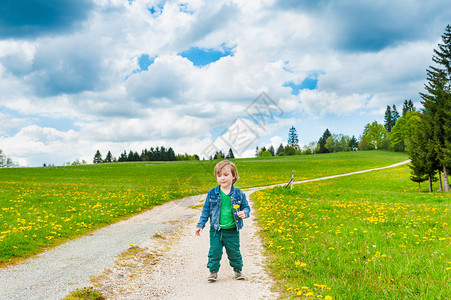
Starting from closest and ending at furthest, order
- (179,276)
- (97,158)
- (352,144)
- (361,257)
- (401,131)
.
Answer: (179,276), (361,257), (401,131), (352,144), (97,158)

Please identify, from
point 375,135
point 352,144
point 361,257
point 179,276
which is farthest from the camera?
point 352,144

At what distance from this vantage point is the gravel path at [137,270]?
5.02 m

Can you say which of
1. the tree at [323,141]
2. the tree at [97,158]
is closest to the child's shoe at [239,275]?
the tree at [323,141]

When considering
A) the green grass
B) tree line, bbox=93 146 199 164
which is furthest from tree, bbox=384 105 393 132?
the green grass

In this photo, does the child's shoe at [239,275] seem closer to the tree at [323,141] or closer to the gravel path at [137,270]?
the gravel path at [137,270]

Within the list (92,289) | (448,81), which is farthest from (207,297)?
(448,81)

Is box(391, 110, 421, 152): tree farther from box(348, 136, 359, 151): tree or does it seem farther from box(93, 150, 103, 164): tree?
box(93, 150, 103, 164): tree

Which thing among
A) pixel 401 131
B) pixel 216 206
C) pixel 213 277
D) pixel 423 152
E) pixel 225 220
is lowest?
pixel 213 277

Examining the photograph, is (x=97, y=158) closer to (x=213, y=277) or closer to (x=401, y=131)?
(x=401, y=131)

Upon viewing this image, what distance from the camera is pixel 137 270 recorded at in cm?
632

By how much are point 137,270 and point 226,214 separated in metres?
2.58

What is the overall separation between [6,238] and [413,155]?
112 feet

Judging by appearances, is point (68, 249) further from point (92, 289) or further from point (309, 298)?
point (309, 298)

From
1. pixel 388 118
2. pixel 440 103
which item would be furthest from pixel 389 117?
pixel 440 103
